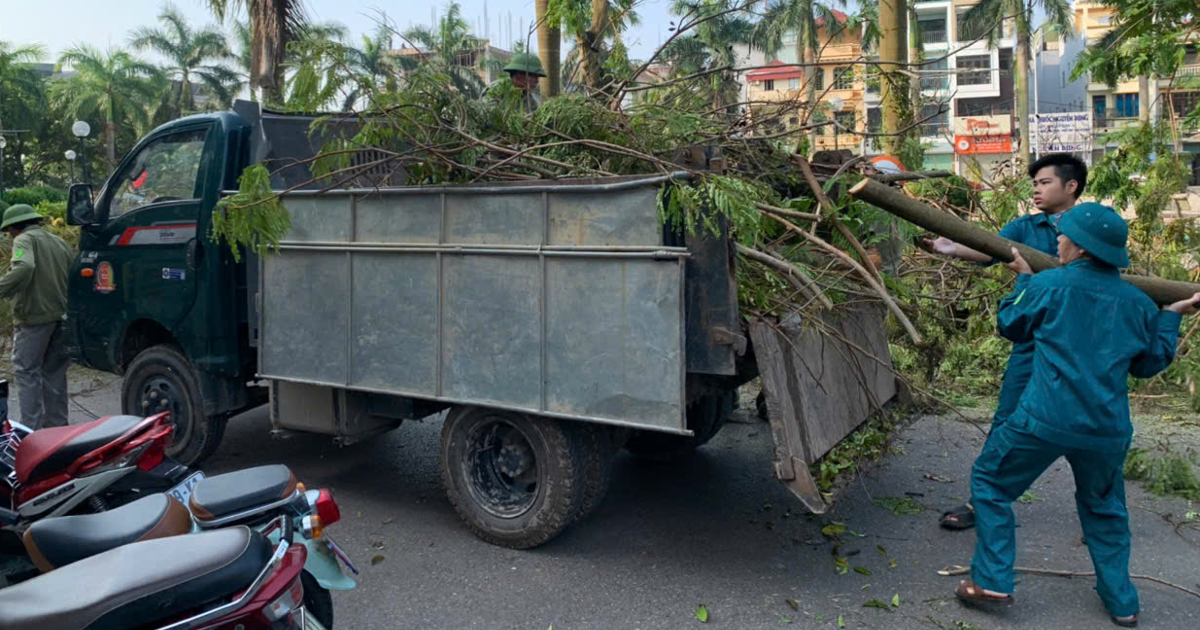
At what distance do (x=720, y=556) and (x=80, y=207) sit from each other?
484 cm

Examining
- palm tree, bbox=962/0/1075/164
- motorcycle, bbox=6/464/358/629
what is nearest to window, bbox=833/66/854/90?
motorcycle, bbox=6/464/358/629

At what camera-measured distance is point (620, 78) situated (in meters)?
5.90

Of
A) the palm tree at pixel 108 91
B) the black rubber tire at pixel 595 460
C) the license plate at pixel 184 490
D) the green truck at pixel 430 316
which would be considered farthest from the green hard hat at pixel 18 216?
the palm tree at pixel 108 91

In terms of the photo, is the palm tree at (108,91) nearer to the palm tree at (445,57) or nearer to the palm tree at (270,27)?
the palm tree at (270,27)

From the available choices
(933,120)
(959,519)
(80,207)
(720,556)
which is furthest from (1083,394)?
(80,207)

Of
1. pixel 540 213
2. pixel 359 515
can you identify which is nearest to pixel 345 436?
pixel 359 515

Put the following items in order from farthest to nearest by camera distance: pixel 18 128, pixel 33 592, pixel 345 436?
pixel 18 128 < pixel 345 436 < pixel 33 592

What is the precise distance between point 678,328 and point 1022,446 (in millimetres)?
1529

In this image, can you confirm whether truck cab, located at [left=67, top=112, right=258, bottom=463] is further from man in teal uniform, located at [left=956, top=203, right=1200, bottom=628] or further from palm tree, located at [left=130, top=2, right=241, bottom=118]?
palm tree, located at [left=130, top=2, right=241, bottom=118]

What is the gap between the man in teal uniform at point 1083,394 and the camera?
3.90 meters

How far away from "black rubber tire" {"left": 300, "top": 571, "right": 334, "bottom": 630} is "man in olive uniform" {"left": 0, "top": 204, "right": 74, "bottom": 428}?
178 inches

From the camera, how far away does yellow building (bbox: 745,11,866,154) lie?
602 centimetres

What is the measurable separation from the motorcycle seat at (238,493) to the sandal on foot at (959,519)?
138 inches

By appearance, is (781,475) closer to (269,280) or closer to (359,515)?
(359,515)
